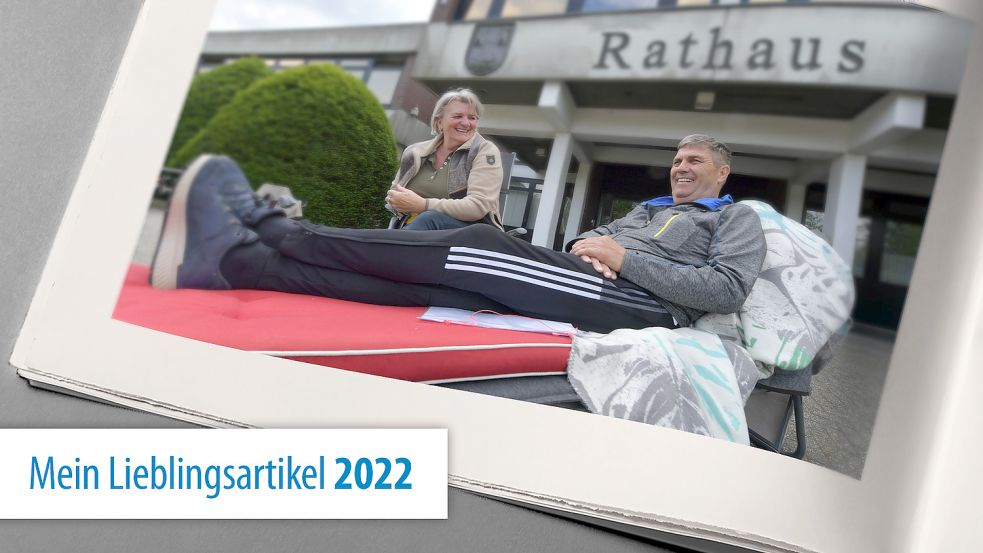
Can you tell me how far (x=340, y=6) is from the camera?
1.25 metres

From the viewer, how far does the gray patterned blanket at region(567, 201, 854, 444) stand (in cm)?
104

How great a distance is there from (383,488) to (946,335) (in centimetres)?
125

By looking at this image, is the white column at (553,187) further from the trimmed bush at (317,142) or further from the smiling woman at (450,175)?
the trimmed bush at (317,142)

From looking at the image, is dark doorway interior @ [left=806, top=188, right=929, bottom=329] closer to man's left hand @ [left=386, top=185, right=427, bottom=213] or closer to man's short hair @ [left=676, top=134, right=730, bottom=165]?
man's short hair @ [left=676, top=134, right=730, bottom=165]

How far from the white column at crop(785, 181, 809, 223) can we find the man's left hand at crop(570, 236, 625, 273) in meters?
0.35

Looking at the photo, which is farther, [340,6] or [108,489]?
[340,6]

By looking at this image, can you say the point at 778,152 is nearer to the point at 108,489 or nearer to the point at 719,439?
the point at 719,439

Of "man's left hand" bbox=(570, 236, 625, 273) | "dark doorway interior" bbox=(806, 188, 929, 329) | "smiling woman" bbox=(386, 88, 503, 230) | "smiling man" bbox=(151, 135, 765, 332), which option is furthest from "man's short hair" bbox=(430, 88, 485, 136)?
"dark doorway interior" bbox=(806, 188, 929, 329)

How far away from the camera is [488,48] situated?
1.17 m

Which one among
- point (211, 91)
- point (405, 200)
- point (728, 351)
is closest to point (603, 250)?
point (728, 351)

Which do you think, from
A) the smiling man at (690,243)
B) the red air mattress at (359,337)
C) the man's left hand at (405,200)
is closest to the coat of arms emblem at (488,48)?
the man's left hand at (405,200)

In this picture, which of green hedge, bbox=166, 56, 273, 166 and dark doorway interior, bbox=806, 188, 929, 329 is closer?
dark doorway interior, bbox=806, 188, 929, 329

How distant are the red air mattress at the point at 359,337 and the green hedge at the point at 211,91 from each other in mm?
404

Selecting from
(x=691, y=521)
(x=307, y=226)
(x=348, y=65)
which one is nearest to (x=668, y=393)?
(x=691, y=521)
